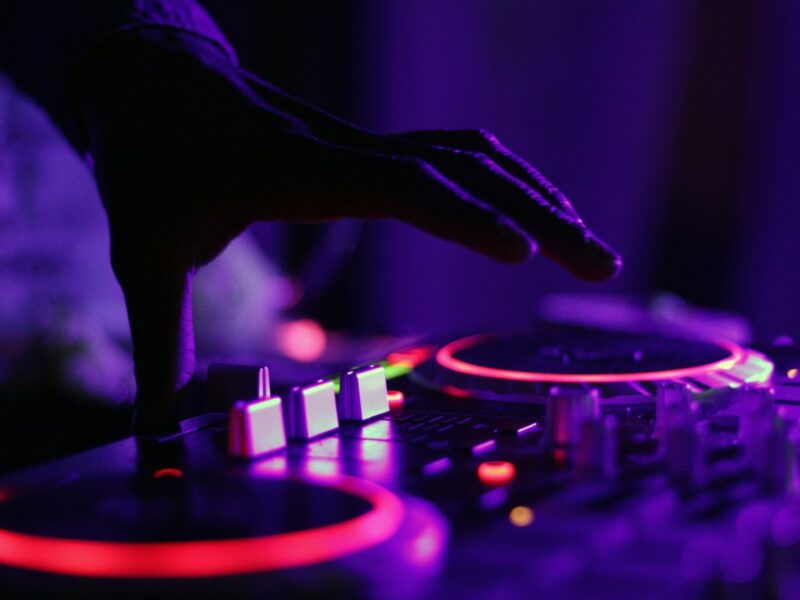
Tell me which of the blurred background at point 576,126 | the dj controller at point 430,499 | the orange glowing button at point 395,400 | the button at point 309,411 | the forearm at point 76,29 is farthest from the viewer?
Result: the blurred background at point 576,126

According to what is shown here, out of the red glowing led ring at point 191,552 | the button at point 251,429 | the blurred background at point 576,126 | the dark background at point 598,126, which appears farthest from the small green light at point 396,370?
the dark background at point 598,126

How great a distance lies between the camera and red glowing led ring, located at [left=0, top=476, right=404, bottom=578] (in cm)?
43

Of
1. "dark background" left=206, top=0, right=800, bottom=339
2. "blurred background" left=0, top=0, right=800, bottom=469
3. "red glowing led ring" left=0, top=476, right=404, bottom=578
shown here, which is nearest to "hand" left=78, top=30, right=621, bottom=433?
"red glowing led ring" left=0, top=476, right=404, bottom=578

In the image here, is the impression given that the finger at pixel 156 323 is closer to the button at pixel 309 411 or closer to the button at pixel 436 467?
the button at pixel 309 411

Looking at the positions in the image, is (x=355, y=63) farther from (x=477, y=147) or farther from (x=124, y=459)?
(x=124, y=459)

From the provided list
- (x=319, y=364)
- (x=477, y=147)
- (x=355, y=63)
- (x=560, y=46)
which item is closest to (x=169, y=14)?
(x=477, y=147)

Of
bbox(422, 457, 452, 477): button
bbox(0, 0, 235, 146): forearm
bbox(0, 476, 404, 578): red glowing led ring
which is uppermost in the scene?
bbox(0, 0, 235, 146): forearm

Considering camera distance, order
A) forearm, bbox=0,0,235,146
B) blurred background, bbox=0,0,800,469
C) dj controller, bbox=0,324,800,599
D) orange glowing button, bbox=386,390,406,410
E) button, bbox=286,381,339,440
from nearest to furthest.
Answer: dj controller, bbox=0,324,800,599
button, bbox=286,381,339,440
orange glowing button, bbox=386,390,406,410
forearm, bbox=0,0,235,146
blurred background, bbox=0,0,800,469

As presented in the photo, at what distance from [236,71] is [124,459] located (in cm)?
43

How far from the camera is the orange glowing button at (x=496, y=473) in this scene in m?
0.56

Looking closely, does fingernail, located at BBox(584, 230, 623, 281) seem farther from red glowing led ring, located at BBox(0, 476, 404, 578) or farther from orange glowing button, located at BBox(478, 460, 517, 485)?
red glowing led ring, located at BBox(0, 476, 404, 578)

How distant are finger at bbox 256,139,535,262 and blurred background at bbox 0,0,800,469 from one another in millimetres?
2275

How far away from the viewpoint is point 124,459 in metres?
0.64

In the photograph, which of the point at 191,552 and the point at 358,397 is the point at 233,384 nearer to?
the point at 358,397
